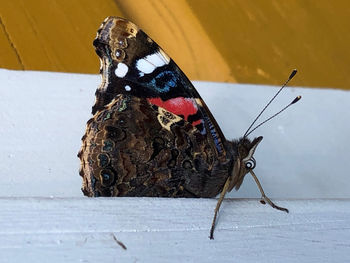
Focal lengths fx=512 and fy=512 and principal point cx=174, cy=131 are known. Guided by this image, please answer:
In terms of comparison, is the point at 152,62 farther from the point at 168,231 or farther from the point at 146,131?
the point at 168,231

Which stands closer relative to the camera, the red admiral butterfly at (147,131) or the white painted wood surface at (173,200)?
the white painted wood surface at (173,200)

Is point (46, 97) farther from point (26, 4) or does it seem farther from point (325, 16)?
point (325, 16)

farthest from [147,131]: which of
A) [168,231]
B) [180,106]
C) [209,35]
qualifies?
[209,35]

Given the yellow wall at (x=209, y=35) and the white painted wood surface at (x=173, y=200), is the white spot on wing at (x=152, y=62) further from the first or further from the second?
the yellow wall at (x=209, y=35)

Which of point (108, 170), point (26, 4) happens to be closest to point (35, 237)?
point (108, 170)

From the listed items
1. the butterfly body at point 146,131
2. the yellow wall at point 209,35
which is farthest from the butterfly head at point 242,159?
the yellow wall at point 209,35
